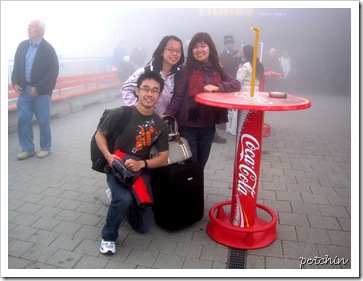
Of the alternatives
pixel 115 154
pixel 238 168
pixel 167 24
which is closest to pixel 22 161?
pixel 115 154

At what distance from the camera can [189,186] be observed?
284 centimetres

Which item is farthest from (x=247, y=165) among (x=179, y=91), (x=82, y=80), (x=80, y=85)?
(x=82, y=80)

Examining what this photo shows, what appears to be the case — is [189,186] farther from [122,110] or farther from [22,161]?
[22,161]

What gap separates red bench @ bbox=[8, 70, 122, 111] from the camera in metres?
7.85

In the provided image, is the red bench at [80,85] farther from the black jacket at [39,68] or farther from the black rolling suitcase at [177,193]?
the black rolling suitcase at [177,193]

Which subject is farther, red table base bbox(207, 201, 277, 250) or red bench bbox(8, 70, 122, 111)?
red bench bbox(8, 70, 122, 111)

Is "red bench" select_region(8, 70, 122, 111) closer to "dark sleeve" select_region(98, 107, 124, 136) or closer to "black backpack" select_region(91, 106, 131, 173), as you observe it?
"black backpack" select_region(91, 106, 131, 173)

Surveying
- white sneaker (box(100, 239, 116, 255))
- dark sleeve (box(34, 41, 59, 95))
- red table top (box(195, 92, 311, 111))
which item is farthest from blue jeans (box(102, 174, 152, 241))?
dark sleeve (box(34, 41, 59, 95))

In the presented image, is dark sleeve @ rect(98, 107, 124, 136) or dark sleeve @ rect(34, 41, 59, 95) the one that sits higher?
dark sleeve @ rect(34, 41, 59, 95)

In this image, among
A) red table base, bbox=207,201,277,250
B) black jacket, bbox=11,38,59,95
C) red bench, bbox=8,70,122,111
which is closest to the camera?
red table base, bbox=207,201,277,250

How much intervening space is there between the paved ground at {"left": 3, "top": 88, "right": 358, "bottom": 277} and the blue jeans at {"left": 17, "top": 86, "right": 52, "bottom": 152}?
28 centimetres

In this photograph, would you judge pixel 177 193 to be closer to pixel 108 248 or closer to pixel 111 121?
pixel 108 248

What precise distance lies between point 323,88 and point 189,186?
10927mm

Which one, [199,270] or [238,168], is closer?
[199,270]
